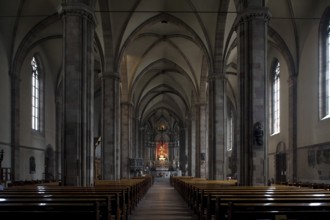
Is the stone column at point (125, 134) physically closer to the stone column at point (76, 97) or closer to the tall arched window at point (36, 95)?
the tall arched window at point (36, 95)

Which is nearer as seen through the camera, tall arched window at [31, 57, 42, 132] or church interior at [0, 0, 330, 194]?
church interior at [0, 0, 330, 194]

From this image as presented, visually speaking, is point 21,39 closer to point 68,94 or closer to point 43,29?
point 43,29


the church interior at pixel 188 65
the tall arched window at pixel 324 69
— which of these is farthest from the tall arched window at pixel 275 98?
the tall arched window at pixel 324 69

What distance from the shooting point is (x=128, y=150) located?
3994cm

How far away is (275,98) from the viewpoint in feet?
103

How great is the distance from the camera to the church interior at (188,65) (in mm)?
16234

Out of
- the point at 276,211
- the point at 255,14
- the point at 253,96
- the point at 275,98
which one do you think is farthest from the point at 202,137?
the point at 276,211

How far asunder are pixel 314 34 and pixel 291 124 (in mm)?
5943

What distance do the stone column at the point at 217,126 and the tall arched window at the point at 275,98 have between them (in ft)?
17.9

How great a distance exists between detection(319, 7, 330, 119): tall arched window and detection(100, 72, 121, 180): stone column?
41.4ft

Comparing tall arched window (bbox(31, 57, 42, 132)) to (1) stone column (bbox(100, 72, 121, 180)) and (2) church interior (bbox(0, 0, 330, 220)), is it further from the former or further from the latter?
(1) stone column (bbox(100, 72, 121, 180))

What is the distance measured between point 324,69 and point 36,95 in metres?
20.2

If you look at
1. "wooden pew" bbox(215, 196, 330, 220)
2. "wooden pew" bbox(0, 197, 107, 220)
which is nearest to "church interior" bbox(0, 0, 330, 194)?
"wooden pew" bbox(0, 197, 107, 220)

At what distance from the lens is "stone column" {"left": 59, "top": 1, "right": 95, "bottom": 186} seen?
15.6 m
